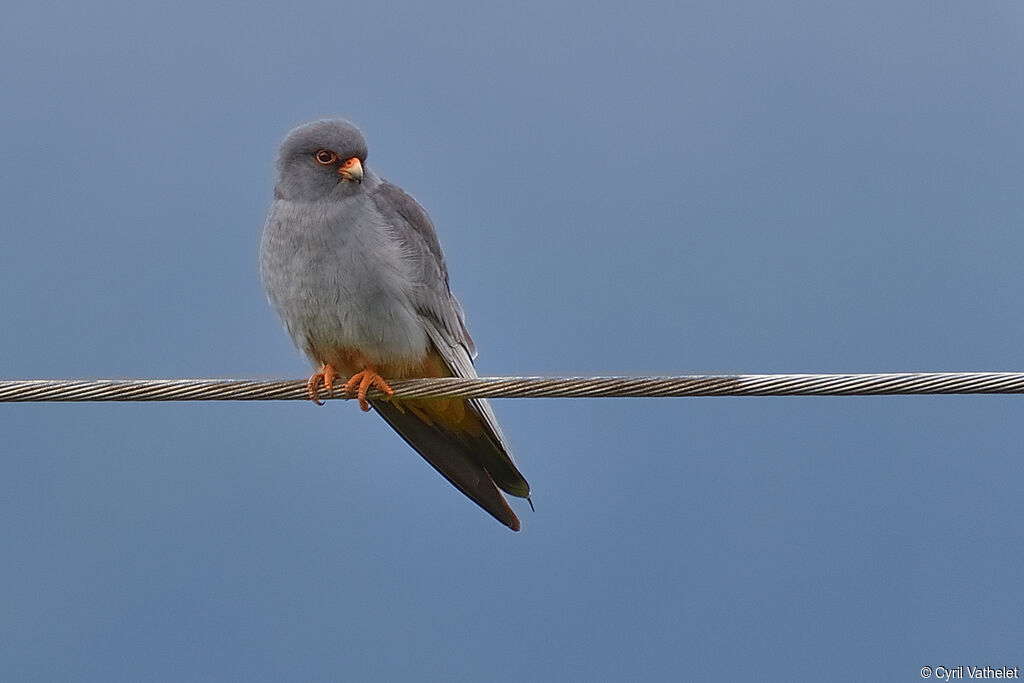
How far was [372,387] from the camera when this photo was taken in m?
6.37

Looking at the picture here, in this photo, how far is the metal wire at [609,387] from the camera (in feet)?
16.0

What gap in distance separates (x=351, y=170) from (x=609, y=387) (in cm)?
218

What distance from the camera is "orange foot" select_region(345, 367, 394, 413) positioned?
6.30 m

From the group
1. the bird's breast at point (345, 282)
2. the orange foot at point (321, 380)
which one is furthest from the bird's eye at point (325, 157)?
the orange foot at point (321, 380)

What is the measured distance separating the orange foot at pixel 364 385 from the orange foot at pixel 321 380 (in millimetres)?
104

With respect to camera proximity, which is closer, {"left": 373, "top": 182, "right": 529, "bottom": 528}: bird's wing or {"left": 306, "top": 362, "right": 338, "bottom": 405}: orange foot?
{"left": 306, "top": 362, "right": 338, "bottom": 405}: orange foot

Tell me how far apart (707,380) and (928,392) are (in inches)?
31.6

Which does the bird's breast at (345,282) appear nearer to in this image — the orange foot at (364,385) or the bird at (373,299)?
the bird at (373,299)

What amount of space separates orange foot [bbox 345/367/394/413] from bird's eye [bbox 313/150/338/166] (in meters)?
1.09

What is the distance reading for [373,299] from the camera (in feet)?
21.0

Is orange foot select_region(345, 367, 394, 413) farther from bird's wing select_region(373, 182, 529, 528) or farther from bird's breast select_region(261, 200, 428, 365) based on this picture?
bird's wing select_region(373, 182, 529, 528)

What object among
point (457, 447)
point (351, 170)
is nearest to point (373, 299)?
point (351, 170)

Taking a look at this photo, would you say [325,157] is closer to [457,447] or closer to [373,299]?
[373,299]

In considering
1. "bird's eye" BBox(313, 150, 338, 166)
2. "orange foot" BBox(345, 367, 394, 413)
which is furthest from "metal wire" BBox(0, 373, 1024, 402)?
"bird's eye" BBox(313, 150, 338, 166)
